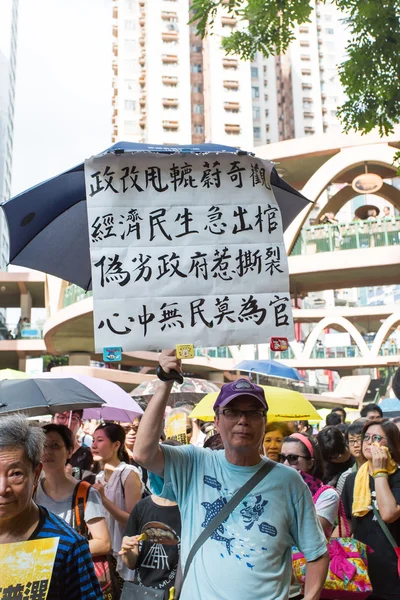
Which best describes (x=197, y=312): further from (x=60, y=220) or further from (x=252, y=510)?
(x=60, y=220)

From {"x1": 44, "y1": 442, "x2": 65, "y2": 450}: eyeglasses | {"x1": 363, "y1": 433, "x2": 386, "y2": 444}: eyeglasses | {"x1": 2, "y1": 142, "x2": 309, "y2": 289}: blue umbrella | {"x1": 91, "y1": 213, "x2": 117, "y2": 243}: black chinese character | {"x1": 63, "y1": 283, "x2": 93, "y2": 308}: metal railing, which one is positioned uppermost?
{"x1": 63, "y1": 283, "x2": 93, "y2": 308}: metal railing

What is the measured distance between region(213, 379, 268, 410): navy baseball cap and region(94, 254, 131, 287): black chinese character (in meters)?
0.68

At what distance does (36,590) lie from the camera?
211cm

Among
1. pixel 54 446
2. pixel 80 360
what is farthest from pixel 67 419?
pixel 80 360

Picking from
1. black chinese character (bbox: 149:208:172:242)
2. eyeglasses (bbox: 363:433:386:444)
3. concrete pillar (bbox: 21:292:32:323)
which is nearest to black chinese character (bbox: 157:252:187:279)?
black chinese character (bbox: 149:208:172:242)

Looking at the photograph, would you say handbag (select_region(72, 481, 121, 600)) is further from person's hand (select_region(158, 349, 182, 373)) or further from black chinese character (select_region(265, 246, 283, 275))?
black chinese character (select_region(265, 246, 283, 275))

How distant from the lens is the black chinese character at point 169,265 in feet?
10.5

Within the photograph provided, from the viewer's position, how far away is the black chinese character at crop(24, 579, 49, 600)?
2105 millimetres

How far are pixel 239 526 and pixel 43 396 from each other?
3.25 meters

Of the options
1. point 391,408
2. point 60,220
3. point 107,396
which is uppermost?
point 60,220


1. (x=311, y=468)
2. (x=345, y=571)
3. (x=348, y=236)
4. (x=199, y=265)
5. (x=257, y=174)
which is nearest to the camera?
(x=199, y=265)

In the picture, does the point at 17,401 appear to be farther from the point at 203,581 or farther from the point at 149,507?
the point at 203,581

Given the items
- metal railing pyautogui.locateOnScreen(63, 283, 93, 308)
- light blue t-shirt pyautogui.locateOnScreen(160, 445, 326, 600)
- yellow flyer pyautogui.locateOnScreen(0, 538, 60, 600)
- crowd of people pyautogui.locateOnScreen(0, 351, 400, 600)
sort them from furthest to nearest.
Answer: metal railing pyautogui.locateOnScreen(63, 283, 93, 308) → light blue t-shirt pyautogui.locateOnScreen(160, 445, 326, 600) → crowd of people pyautogui.locateOnScreen(0, 351, 400, 600) → yellow flyer pyautogui.locateOnScreen(0, 538, 60, 600)

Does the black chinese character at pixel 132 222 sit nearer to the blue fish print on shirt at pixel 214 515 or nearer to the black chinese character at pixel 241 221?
the black chinese character at pixel 241 221
